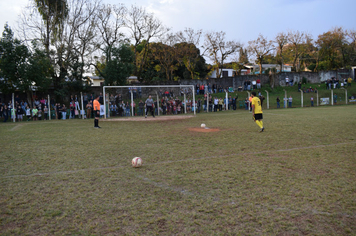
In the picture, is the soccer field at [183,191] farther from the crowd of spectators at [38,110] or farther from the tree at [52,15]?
the tree at [52,15]

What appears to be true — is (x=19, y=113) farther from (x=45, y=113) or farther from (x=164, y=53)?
(x=164, y=53)

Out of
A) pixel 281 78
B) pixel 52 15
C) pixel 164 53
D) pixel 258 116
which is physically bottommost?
pixel 258 116

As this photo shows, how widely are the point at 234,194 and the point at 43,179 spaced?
3714mm

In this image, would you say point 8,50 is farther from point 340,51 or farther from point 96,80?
point 340,51

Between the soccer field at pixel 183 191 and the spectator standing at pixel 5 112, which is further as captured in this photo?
the spectator standing at pixel 5 112

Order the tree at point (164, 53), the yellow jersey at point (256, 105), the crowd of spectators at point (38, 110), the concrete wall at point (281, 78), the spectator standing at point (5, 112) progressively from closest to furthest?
the yellow jersey at point (256, 105) → the spectator standing at point (5, 112) → the crowd of spectators at point (38, 110) → the concrete wall at point (281, 78) → the tree at point (164, 53)

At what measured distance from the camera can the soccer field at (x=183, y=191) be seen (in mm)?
3318

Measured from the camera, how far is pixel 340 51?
57.2 m

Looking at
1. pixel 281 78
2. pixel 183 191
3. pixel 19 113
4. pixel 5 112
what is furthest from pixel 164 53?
pixel 183 191

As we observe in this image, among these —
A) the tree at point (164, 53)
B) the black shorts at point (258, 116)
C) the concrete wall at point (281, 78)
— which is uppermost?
the tree at point (164, 53)

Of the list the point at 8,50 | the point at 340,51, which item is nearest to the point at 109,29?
the point at 8,50

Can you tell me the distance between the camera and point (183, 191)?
177 inches

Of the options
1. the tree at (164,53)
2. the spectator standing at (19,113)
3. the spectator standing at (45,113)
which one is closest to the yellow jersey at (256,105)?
the spectator standing at (45,113)

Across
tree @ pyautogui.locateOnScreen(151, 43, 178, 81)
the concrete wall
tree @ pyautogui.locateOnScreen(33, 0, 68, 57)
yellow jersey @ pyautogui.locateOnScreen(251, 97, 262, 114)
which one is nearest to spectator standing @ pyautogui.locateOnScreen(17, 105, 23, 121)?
tree @ pyautogui.locateOnScreen(33, 0, 68, 57)
